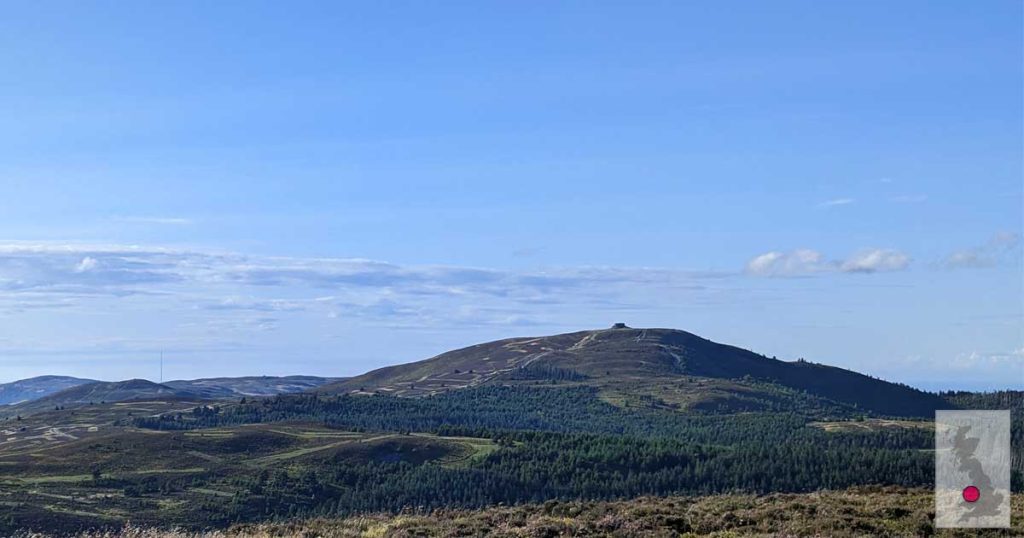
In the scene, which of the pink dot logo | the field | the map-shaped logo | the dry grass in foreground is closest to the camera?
the dry grass in foreground

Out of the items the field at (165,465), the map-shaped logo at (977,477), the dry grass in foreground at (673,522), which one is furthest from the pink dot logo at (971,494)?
the field at (165,465)

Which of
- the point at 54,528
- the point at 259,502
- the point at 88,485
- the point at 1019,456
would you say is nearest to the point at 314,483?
the point at 259,502

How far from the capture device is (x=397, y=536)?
94.2 feet

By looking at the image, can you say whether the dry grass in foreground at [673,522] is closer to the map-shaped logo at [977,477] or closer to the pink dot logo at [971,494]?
the map-shaped logo at [977,477]

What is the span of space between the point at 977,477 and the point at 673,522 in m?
11.7

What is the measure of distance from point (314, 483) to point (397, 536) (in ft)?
335

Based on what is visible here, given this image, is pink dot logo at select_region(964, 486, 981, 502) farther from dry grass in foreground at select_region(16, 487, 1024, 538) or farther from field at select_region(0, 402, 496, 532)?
field at select_region(0, 402, 496, 532)

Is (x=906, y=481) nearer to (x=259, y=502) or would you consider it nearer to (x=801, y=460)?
(x=801, y=460)

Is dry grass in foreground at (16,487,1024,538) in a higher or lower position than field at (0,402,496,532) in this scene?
higher

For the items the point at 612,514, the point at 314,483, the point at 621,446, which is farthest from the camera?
the point at 621,446

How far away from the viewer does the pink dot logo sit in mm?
31277

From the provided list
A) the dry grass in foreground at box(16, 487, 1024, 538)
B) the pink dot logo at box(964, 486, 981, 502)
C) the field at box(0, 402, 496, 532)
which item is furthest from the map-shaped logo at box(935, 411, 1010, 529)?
the field at box(0, 402, 496, 532)

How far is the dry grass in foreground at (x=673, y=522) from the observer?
92.5 feet

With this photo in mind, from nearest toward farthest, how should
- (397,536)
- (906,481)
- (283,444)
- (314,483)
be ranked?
(397,536), (906,481), (314,483), (283,444)
